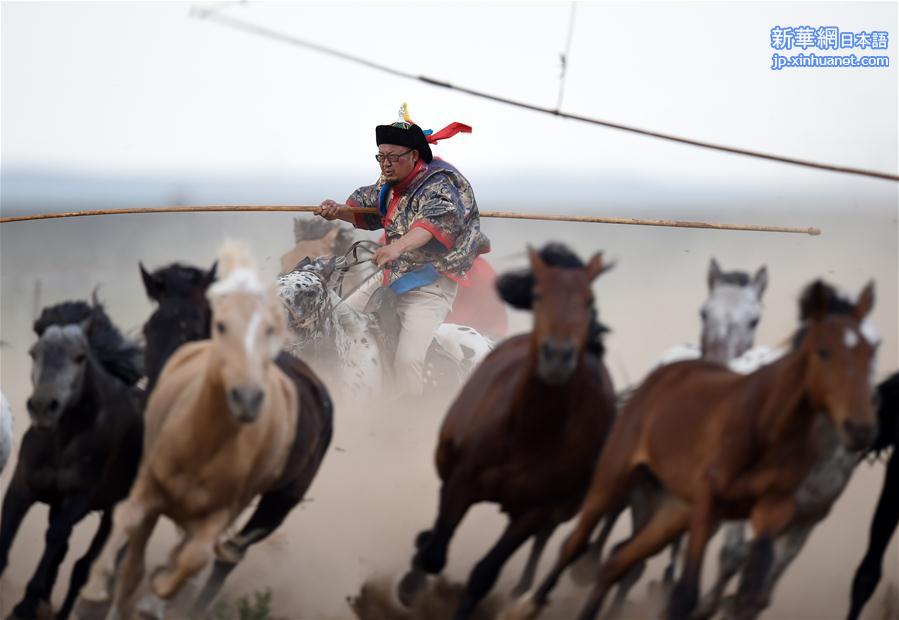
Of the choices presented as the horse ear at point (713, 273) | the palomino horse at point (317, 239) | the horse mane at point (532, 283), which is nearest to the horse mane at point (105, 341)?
the horse mane at point (532, 283)

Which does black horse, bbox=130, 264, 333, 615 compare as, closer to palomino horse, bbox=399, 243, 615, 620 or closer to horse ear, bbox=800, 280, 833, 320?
palomino horse, bbox=399, 243, 615, 620

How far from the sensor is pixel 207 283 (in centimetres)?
547

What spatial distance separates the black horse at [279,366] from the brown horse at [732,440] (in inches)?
48.0

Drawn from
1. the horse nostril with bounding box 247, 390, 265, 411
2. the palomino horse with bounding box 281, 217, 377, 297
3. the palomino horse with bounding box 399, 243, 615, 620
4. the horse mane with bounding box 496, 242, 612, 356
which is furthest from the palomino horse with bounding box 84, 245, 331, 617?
the palomino horse with bounding box 281, 217, 377, 297

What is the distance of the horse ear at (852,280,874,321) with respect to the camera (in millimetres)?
4719

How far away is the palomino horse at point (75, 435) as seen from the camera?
216 inches

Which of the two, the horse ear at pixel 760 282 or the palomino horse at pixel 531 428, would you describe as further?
the horse ear at pixel 760 282

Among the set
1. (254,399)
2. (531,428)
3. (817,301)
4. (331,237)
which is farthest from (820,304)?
(331,237)

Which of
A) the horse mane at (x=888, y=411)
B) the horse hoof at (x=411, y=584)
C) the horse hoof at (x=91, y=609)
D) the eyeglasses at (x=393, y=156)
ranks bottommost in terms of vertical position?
the horse hoof at (x=91, y=609)

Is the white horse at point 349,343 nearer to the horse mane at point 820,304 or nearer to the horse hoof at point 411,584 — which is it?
the horse hoof at point 411,584

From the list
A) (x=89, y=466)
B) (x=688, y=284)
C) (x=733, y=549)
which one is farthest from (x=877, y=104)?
(x=89, y=466)

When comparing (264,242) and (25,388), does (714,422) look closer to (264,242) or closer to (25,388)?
(25,388)

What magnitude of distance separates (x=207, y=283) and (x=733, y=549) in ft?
7.35

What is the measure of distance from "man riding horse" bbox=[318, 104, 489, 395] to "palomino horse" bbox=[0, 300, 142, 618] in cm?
140
